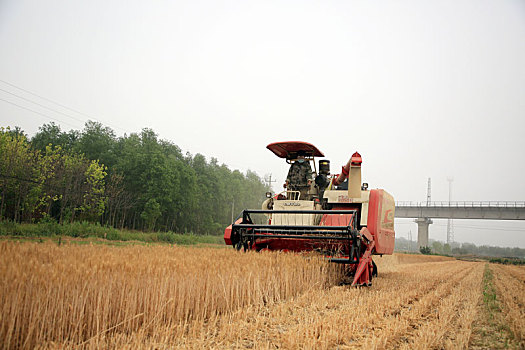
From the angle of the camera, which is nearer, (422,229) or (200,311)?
(200,311)

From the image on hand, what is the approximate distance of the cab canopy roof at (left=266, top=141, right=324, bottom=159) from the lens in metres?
8.59

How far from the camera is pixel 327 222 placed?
7133 millimetres

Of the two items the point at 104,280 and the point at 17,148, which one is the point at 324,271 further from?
the point at 17,148

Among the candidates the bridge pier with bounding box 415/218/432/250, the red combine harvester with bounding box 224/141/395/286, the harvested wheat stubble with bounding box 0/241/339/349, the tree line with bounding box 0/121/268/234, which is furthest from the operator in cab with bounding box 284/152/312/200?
the bridge pier with bounding box 415/218/432/250

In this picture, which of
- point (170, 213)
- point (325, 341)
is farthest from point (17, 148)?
point (325, 341)

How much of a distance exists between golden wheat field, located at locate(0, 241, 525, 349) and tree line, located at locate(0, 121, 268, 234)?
2957 cm

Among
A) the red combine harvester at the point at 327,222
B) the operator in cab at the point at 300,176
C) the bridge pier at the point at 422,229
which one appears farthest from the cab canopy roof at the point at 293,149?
the bridge pier at the point at 422,229

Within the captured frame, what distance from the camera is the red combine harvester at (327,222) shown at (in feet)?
21.8

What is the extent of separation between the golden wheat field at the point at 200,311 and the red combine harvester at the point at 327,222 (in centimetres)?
126

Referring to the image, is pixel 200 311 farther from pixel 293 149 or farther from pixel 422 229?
pixel 422 229

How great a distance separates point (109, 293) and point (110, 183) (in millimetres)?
41947

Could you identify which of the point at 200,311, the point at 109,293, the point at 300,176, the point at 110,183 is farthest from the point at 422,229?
the point at 109,293

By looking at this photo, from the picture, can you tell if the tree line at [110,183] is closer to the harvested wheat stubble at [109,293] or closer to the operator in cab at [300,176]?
the operator in cab at [300,176]

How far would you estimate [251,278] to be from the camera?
4.84 metres
